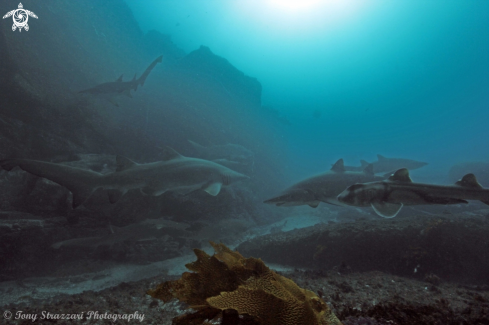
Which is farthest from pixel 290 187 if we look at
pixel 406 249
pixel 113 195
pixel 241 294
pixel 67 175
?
pixel 67 175

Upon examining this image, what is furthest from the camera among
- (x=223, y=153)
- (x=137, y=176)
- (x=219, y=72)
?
(x=219, y=72)

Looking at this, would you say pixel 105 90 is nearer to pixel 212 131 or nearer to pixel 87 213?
pixel 87 213

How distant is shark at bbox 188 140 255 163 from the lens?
1780 cm

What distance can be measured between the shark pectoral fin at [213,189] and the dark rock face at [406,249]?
3567mm

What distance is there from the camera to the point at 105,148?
39.9 feet

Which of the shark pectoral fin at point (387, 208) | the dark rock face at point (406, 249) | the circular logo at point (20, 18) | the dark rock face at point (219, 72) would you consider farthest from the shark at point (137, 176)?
the dark rock face at point (219, 72)

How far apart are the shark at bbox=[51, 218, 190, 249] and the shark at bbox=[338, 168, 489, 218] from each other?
279 inches

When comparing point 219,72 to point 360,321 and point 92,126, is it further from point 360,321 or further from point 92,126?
point 360,321

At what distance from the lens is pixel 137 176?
20.7ft

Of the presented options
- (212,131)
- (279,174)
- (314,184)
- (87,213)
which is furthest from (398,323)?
(279,174)

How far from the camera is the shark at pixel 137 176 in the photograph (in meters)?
4.96

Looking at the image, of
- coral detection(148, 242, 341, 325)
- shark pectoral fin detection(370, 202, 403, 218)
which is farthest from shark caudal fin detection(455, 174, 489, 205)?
coral detection(148, 242, 341, 325)

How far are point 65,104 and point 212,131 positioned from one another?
13.8 m

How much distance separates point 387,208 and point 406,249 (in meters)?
3.04
